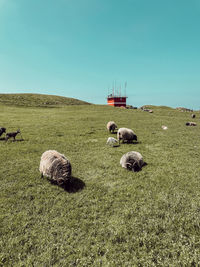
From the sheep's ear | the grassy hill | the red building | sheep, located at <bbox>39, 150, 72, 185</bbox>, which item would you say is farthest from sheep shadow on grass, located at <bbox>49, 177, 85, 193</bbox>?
the red building

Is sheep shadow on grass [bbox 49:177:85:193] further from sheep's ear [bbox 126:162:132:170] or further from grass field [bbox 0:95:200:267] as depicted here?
sheep's ear [bbox 126:162:132:170]

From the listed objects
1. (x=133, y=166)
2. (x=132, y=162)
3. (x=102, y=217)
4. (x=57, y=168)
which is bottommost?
(x=102, y=217)

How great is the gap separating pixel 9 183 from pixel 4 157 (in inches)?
160

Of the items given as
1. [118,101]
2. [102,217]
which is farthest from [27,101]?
[102,217]

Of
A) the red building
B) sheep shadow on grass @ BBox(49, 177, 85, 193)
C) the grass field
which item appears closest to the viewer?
the grass field

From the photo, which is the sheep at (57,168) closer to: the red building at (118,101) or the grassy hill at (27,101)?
the grassy hill at (27,101)

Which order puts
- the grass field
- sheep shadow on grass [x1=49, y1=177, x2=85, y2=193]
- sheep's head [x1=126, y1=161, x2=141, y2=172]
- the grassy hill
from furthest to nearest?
the grassy hill, sheep's head [x1=126, y1=161, x2=141, y2=172], sheep shadow on grass [x1=49, y1=177, x2=85, y2=193], the grass field

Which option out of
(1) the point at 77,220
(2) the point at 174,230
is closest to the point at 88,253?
(1) the point at 77,220

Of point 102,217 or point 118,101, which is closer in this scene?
point 102,217

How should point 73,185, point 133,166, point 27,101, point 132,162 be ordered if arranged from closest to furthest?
1. point 73,185
2. point 133,166
3. point 132,162
4. point 27,101

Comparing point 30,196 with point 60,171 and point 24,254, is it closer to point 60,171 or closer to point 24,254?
point 60,171

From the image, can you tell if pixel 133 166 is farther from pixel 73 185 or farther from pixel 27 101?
pixel 27 101

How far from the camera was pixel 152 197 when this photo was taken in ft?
19.3

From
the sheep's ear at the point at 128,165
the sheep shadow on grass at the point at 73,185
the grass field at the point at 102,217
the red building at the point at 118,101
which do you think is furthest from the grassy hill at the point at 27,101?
the sheep's ear at the point at 128,165
